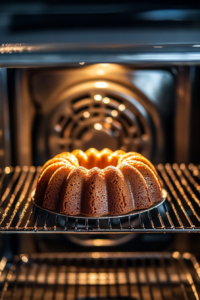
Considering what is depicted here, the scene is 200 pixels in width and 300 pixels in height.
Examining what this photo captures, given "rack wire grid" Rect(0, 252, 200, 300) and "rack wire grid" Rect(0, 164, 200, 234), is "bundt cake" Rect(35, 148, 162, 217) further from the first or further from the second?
"rack wire grid" Rect(0, 252, 200, 300)

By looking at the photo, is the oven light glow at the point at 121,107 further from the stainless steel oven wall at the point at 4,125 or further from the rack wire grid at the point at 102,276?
the rack wire grid at the point at 102,276

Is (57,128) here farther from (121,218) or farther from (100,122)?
(121,218)

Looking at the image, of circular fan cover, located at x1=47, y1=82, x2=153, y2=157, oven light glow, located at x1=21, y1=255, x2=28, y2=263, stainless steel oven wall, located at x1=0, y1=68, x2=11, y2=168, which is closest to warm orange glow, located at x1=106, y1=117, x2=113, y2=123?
circular fan cover, located at x1=47, y1=82, x2=153, y2=157

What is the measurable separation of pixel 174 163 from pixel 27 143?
2.10 ft

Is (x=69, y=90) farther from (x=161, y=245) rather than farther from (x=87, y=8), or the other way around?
(x=161, y=245)

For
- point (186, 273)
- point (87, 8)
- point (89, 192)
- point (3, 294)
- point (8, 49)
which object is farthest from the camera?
point (186, 273)

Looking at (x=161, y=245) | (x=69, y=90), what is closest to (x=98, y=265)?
(x=161, y=245)

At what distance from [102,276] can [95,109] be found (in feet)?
2.22

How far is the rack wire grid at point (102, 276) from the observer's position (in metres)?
1.09

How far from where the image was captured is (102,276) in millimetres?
1188

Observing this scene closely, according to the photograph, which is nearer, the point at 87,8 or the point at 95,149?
the point at 87,8

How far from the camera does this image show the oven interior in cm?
120

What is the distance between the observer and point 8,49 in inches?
27.4

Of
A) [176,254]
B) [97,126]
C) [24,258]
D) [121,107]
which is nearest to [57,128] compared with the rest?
[97,126]
